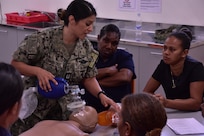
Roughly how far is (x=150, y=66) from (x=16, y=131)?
5.94ft

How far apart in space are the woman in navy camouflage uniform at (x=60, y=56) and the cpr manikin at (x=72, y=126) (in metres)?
0.18

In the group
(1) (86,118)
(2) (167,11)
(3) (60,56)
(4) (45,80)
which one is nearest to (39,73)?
(4) (45,80)

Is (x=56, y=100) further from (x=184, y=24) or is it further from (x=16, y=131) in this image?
(x=184, y=24)

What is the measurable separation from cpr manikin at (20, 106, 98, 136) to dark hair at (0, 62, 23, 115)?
1.67ft

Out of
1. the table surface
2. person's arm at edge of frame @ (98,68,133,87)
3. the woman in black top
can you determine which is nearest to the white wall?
the woman in black top

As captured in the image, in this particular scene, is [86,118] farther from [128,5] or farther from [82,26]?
[128,5]

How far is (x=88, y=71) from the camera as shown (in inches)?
83.7

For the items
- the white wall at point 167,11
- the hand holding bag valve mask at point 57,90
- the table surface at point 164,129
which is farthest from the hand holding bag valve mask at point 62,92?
the white wall at point 167,11

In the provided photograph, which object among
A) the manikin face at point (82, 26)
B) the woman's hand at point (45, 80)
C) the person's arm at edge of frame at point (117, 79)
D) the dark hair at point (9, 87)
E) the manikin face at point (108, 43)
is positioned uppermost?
the manikin face at point (82, 26)

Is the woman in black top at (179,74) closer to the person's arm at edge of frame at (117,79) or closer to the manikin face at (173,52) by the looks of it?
the manikin face at (173,52)

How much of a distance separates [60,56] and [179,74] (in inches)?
34.0

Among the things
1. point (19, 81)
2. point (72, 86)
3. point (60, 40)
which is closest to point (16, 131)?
point (72, 86)

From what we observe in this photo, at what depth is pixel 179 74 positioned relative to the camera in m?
2.46

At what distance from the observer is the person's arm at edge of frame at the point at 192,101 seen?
7.28 ft
